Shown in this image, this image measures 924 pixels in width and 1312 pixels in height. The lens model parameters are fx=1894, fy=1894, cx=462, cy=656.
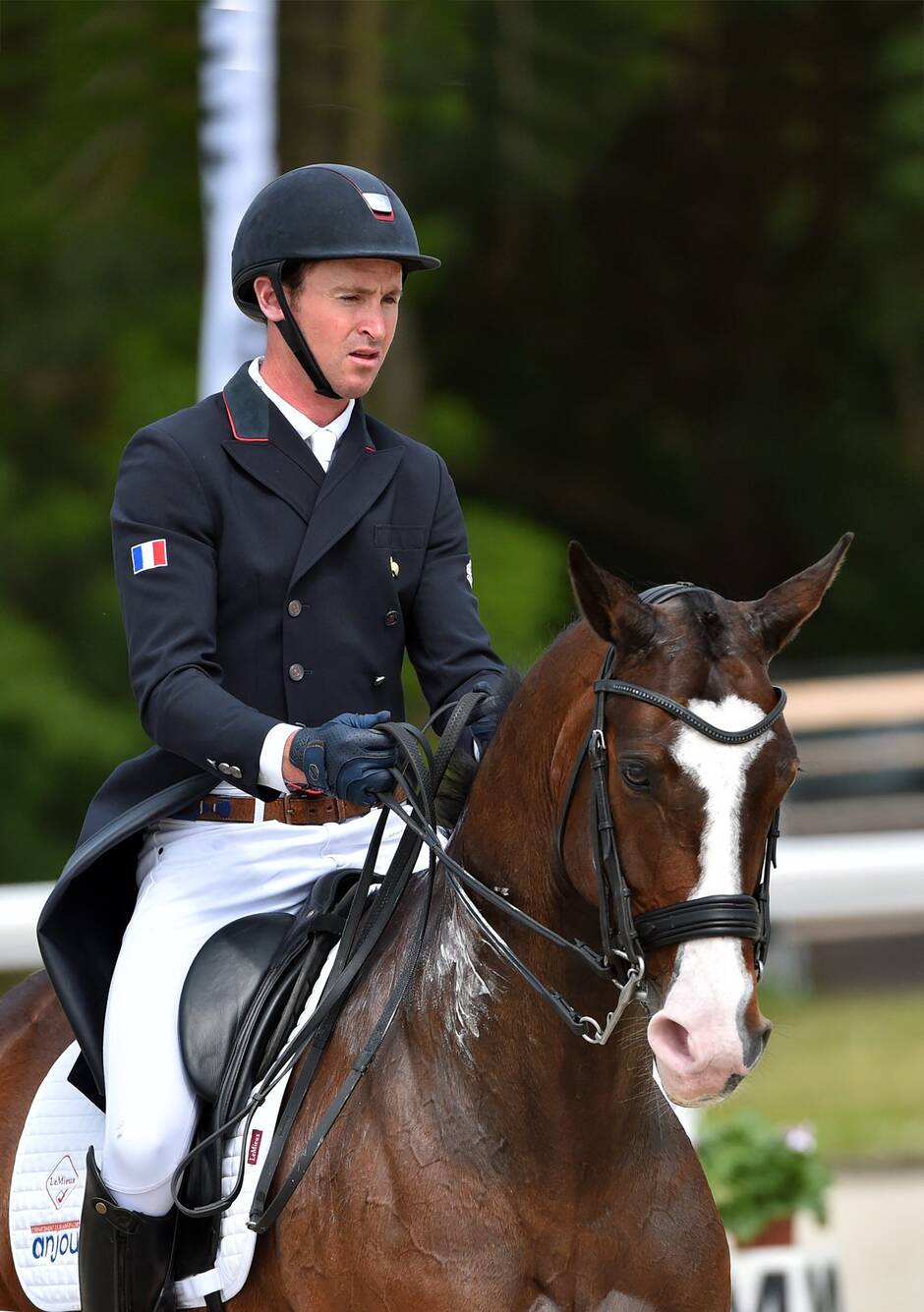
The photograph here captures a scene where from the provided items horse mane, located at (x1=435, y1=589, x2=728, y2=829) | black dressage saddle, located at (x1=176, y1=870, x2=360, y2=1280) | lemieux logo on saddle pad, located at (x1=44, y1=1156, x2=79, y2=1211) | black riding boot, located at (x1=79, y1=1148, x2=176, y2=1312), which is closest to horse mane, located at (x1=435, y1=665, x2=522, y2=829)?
horse mane, located at (x1=435, y1=589, x2=728, y2=829)

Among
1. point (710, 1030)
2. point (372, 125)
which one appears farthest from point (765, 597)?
point (372, 125)

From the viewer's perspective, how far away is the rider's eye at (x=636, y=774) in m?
2.81

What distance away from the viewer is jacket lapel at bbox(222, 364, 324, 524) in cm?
361

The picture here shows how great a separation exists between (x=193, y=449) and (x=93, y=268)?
10.7 meters

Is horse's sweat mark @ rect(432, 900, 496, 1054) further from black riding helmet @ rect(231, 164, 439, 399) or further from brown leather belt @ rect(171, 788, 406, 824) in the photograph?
black riding helmet @ rect(231, 164, 439, 399)

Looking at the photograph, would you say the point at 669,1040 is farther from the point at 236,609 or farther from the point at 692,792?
the point at 236,609

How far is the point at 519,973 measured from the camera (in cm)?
319

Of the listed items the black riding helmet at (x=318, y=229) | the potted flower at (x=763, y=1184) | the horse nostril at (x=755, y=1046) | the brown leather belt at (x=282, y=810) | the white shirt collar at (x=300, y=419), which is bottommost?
the potted flower at (x=763, y=1184)

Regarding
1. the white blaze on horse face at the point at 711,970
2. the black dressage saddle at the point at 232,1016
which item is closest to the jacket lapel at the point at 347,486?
the black dressage saddle at the point at 232,1016

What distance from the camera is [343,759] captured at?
3203 mm

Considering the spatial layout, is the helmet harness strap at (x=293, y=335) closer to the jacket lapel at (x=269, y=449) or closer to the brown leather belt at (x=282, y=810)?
the jacket lapel at (x=269, y=449)

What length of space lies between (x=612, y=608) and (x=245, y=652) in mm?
903

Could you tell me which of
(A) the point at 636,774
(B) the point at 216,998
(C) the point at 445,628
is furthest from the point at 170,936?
(A) the point at 636,774

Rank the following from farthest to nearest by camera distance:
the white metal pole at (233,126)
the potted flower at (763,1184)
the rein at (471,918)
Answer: the white metal pole at (233,126), the potted flower at (763,1184), the rein at (471,918)
